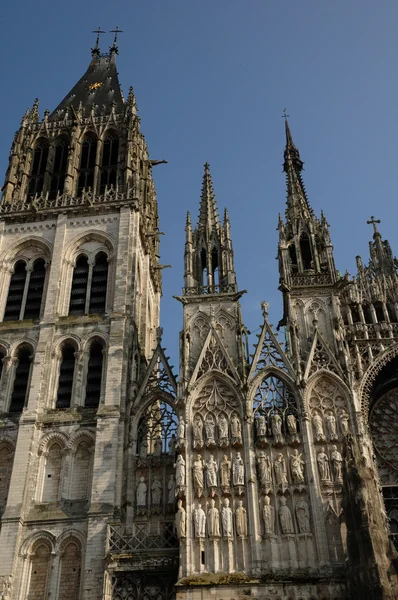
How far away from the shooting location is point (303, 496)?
2280 cm

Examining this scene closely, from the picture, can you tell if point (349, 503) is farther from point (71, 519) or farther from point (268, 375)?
point (71, 519)

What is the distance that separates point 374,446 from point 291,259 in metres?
8.62

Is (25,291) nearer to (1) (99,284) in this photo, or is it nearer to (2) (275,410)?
(1) (99,284)

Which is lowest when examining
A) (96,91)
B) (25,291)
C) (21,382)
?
(21,382)

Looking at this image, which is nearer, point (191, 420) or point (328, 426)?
point (328, 426)

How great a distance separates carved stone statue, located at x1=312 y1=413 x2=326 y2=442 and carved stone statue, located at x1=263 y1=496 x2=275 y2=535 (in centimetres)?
269

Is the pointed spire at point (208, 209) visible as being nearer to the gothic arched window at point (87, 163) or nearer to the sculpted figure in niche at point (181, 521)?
the gothic arched window at point (87, 163)

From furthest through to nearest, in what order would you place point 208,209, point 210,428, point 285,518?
point 208,209 → point 210,428 → point 285,518

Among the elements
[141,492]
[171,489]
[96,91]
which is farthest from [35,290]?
[96,91]

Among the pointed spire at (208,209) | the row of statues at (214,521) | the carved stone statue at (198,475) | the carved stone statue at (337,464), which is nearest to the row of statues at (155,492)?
the carved stone statue at (198,475)

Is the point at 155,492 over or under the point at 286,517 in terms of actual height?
over

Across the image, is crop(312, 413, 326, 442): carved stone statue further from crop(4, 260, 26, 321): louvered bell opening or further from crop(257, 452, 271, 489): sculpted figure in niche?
crop(4, 260, 26, 321): louvered bell opening

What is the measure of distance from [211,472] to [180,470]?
1029mm

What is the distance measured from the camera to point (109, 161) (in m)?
36.9
